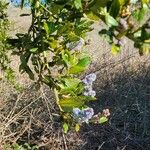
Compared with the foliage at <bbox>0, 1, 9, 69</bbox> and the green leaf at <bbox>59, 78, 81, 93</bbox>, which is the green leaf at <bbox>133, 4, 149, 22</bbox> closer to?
the green leaf at <bbox>59, 78, 81, 93</bbox>

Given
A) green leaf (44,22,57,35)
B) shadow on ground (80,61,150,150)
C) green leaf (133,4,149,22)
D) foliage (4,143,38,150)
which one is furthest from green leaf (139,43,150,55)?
foliage (4,143,38,150)

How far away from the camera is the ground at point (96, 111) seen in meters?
5.33

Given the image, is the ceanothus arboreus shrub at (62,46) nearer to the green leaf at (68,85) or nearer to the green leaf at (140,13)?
the green leaf at (68,85)

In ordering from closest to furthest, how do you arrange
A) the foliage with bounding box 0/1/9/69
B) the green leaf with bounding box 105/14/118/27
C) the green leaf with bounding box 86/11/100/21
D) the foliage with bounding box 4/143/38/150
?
the green leaf with bounding box 105/14/118/27 < the green leaf with bounding box 86/11/100/21 < the foliage with bounding box 0/1/9/69 < the foliage with bounding box 4/143/38/150

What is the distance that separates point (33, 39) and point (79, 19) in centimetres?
16

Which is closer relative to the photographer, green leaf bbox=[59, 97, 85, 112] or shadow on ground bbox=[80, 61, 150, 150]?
green leaf bbox=[59, 97, 85, 112]

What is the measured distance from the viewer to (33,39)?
1546 mm

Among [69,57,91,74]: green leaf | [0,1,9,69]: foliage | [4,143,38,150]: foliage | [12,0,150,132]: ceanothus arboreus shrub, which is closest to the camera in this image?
[12,0,150,132]: ceanothus arboreus shrub

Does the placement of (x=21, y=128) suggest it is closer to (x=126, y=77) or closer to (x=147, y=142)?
(x=147, y=142)

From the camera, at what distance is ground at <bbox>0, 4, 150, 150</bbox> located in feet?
17.5

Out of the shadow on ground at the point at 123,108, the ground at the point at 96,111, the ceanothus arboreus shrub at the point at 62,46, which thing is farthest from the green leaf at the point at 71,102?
the shadow on ground at the point at 123,108

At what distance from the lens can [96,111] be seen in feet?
19.3

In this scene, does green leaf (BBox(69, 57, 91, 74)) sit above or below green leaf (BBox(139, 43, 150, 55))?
below

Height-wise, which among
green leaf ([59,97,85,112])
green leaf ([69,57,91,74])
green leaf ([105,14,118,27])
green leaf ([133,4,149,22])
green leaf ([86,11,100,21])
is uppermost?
green leaf ([133,4,149,22])
